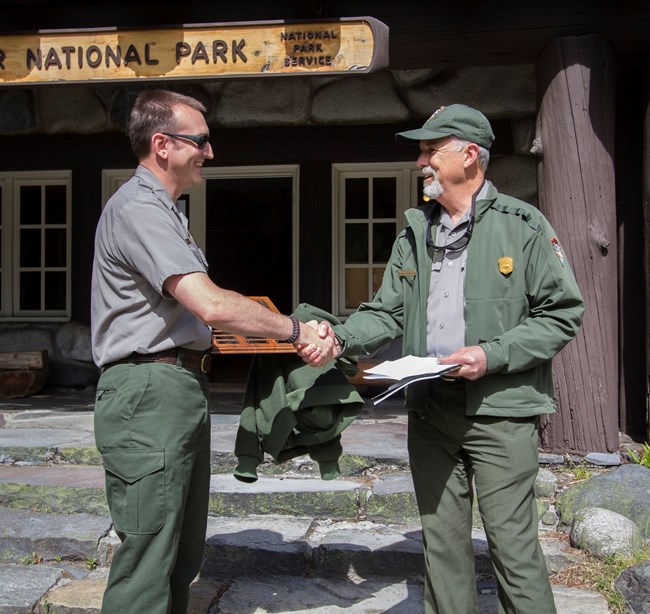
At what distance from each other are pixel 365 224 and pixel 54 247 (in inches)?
120

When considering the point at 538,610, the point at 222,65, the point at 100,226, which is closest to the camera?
the point at 538,610

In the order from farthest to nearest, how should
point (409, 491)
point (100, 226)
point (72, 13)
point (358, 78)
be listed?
point (358, 78) → point (72, 13) → point (409, 491) → point (100, 226)

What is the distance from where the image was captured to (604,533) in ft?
13.3

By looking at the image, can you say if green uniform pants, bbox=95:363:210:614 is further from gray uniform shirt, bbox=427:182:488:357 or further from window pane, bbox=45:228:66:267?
window pane, bbox=45:228:66:267

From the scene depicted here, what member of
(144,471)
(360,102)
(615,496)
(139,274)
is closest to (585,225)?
(615,496)

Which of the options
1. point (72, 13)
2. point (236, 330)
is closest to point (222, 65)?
point (72, 13)

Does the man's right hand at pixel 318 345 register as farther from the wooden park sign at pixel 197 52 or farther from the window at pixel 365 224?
the window at pixel 365 224

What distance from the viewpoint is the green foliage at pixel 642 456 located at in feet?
17.6

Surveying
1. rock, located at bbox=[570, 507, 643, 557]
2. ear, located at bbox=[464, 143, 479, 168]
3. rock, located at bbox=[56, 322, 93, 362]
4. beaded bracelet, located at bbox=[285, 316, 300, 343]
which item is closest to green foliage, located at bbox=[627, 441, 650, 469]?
rock, located at bbox=[570, 507, 643, 557]

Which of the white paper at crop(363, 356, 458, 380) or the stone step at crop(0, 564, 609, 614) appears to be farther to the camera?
the stone step at crop(0, 564, 609, 614)

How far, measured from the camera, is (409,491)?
4.53 meters

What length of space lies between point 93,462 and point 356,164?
144 inches

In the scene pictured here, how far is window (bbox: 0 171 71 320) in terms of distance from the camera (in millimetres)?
8383

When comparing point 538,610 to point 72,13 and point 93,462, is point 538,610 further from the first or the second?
point 72,13
